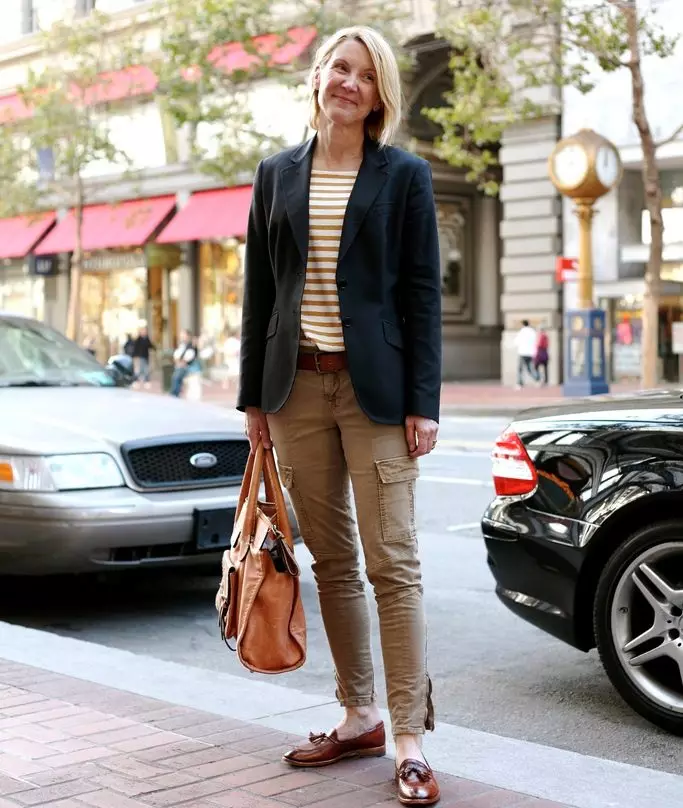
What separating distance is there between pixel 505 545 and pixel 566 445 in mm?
474

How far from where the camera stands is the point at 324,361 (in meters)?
3.71

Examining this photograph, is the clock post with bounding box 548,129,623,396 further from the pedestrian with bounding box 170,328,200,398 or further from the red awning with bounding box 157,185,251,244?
the red awning with bounding box 157,185,251,244

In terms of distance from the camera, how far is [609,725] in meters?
4.82

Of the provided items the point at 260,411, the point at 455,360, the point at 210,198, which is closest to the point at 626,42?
the point at 455,360

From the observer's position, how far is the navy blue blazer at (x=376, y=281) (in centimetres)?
365

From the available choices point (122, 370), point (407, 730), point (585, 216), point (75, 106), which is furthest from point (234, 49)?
point (407, 730)

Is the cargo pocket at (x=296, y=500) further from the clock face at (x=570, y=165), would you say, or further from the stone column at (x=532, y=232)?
the stone column at (x=532, y=232)

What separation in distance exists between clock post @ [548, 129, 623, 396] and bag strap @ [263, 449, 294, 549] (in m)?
20.1

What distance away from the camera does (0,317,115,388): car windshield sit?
7.44 meters

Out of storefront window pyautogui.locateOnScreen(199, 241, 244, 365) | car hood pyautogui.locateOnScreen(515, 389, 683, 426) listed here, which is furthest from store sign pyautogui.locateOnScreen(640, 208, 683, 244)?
car hood pyautogui.locateOnScreen(515, 389, 683, 426)

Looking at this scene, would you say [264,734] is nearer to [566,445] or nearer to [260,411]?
[260,411]

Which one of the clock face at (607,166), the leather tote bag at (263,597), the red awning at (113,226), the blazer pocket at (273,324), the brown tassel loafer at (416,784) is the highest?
the red awning at (113,226)

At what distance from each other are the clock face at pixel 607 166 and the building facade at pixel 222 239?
5474 millimetres

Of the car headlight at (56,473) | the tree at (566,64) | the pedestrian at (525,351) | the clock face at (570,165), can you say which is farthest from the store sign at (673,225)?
the car headlight at (56,473)
